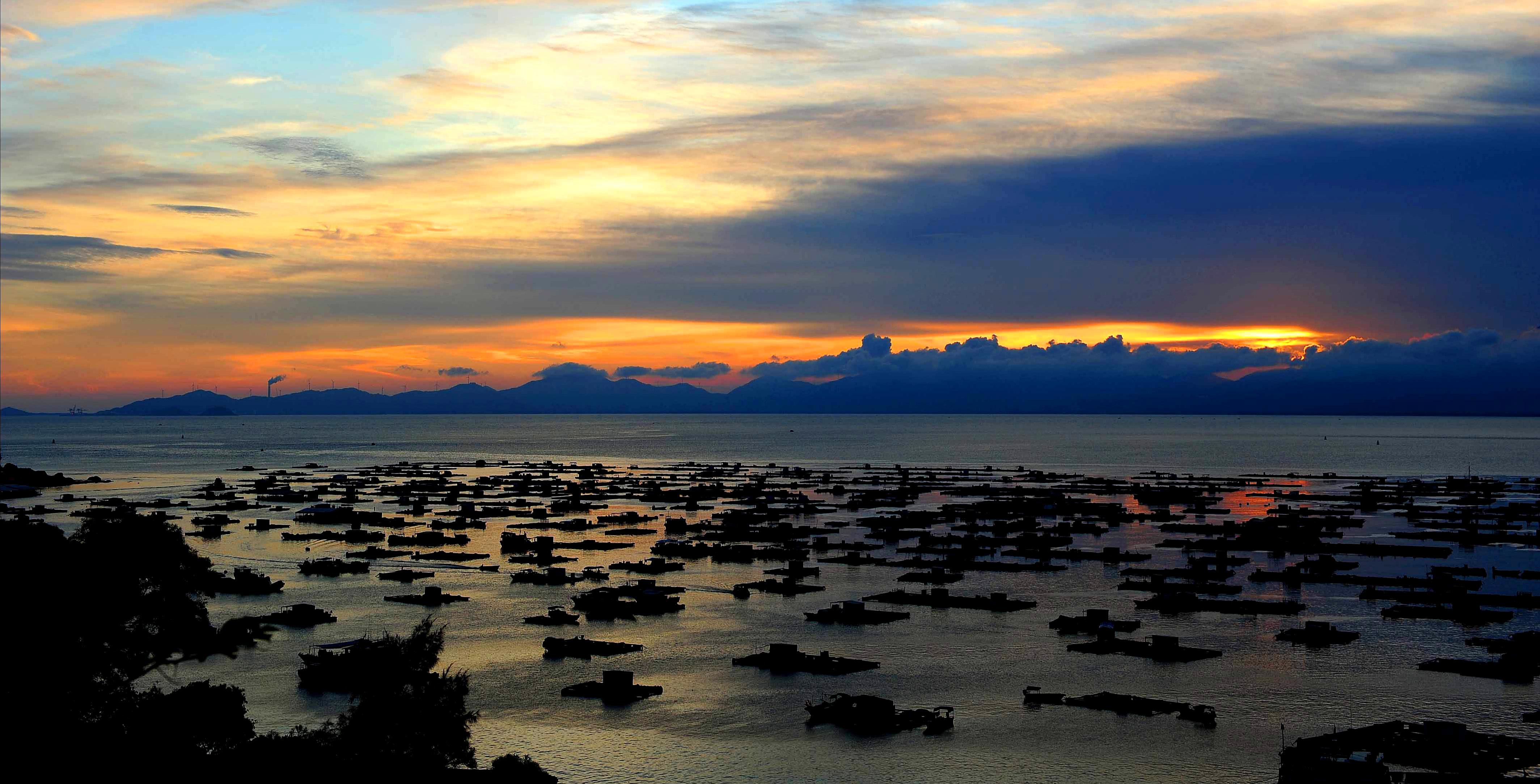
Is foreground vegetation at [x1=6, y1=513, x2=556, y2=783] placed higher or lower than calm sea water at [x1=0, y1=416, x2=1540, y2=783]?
higher

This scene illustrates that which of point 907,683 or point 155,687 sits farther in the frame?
point 907,683

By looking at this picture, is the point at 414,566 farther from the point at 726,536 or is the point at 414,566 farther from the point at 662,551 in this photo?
the point at 726,536

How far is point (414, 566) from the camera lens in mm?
72438

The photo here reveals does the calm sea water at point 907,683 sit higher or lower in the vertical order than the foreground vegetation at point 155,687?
lower

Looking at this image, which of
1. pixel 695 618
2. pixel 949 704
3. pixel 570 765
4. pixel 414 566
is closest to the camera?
pixel 570 765

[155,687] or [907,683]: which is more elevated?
[155,687]

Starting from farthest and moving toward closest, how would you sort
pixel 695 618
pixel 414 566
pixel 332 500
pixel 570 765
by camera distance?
pixel 332 500, pixel 414 566, pixel 695 618, pixel 570 765

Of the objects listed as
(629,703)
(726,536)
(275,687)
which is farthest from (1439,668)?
(726,536)

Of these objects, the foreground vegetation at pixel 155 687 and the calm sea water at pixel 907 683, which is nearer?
the foreground vegetation at pixel 155 687

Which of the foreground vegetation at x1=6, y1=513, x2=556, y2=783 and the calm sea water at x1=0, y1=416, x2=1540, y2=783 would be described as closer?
the foreground vegetation at x1=6, y1=513, x2=556, y2=783

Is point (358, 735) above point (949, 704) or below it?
above

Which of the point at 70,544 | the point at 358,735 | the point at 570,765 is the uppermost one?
the point at 70,544

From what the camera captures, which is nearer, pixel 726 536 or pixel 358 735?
pixel 358 735

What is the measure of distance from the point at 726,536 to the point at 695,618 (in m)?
29.6
